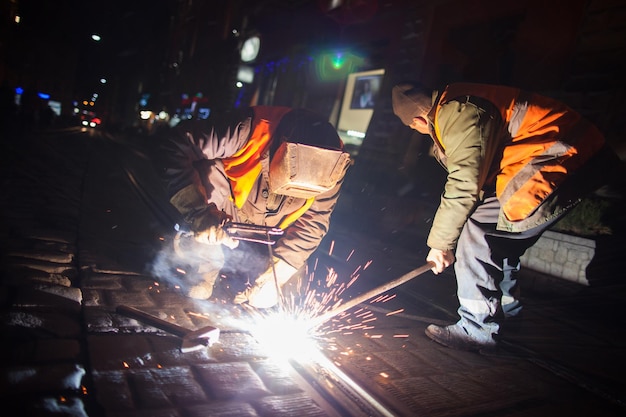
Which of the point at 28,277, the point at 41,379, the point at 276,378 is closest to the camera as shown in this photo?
the point at 41,379

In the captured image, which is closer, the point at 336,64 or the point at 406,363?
the point at 406,363

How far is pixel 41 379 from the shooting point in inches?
68.9

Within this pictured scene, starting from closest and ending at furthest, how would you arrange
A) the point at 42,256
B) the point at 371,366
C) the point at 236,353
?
the point at 236,353 → the point at 371,366 → the point at 42,256

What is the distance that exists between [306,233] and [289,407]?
1621mm

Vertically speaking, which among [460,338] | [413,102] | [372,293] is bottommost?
[460,338]

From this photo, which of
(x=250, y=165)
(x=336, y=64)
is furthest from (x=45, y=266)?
(x=336, y=64)

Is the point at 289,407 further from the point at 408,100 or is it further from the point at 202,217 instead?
the point at 408,100

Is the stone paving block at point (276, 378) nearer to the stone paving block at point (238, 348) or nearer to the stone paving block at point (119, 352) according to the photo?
the stone paving block at point (238, 348)

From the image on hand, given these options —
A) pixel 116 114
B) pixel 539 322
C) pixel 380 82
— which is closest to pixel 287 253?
pixel 539 322

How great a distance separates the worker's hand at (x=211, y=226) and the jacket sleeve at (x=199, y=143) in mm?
278

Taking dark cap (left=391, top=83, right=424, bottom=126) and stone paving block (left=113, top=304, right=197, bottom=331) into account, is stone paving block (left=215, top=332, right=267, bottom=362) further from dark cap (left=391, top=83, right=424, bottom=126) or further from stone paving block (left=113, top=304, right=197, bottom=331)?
dark cap (left=391, top=83, right=424, bottom=126)

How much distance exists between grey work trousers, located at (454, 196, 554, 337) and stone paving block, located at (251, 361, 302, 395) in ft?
5.21

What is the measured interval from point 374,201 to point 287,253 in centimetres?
Answer: 502

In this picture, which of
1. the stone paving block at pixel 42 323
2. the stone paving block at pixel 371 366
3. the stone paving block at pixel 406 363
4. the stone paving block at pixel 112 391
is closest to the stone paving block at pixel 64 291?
the stone paving block at pixel 42 323
